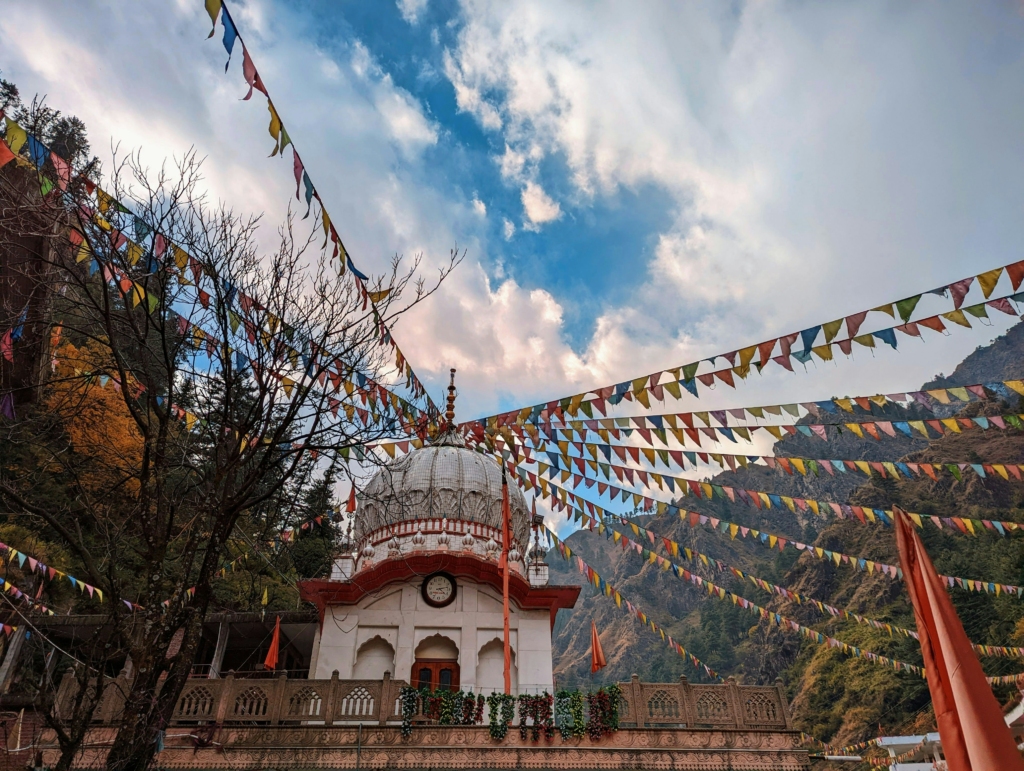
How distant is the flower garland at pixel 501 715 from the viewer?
1327 cm

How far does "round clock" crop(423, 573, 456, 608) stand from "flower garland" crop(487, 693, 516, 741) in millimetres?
4360

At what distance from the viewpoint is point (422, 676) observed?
16.9 meters

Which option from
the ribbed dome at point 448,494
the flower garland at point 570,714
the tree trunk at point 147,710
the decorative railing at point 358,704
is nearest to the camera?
the tree trunk at point 147,710

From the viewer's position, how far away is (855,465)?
518 inches

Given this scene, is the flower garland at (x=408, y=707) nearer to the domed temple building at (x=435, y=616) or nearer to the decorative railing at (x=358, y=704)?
the decorative railing at (x=358, y=704)

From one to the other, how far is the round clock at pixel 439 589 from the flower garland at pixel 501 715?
14.3 feet

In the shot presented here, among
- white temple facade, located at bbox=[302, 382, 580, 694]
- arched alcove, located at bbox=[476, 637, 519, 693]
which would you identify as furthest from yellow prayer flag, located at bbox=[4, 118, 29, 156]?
arched alcove, located at bbox=[476, 637, 519, 693]

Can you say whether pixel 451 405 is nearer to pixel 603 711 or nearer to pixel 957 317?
pixel 603 711

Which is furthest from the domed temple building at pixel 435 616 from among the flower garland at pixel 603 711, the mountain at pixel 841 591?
the mountain at pixel 841 591

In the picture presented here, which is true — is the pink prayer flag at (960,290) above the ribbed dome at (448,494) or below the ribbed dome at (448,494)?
below

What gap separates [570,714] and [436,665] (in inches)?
189

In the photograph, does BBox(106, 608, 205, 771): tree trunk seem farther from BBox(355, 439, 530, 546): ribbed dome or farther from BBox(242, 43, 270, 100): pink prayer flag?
BBox(355, 439, 530, 546): ribbed dome

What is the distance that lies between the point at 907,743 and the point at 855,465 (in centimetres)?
1851

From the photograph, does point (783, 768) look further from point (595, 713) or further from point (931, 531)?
point (931, 531)
